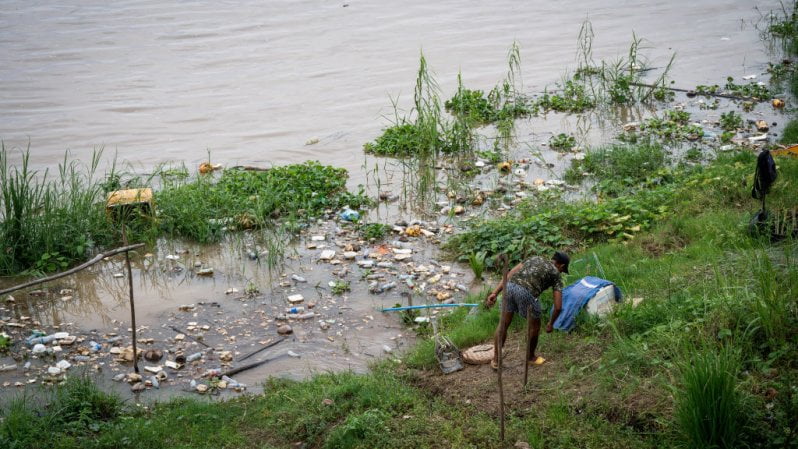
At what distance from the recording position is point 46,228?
8625mm

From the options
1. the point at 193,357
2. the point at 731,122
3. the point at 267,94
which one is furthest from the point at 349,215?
the point at 731,122

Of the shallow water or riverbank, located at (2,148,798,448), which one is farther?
the shallow water

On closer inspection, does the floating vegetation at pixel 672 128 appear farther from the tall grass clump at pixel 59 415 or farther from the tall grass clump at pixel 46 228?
the tall grass clump at pixel 59 415

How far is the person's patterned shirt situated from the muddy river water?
5.67 ft

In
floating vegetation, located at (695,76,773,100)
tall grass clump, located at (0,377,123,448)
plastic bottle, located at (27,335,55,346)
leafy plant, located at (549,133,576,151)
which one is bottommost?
tall grass clump, located at (0,377,123,448)

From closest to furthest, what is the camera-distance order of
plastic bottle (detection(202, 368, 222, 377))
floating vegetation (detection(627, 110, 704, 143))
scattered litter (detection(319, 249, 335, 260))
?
plastic bottle (detection(202, 368, 222, 377)), scattered litter (detection(319, 249, 335, 260)), floating vegetation (detection(627, 110, 704, 143))

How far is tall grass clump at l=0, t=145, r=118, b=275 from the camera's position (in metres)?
8.44

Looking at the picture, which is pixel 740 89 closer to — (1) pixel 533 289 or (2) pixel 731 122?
(2) pixel 731 122

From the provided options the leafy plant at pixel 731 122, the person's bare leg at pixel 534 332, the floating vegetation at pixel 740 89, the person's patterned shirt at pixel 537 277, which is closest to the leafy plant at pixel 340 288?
the person's patterned shirt at pixel 537 277

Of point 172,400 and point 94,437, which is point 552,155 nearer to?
point 172,400

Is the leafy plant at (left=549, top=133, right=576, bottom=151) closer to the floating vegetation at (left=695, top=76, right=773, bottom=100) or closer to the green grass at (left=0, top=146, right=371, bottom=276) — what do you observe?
the floating vegetation at (left=695, top=76, right=773, bottom=100)

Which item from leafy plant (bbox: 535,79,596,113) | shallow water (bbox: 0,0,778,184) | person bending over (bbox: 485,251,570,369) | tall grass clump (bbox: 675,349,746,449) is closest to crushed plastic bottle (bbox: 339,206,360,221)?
shallow water (bbox: 0,0,778,184)

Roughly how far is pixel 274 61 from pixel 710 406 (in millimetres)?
13481

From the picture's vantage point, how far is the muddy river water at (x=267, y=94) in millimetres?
7801
